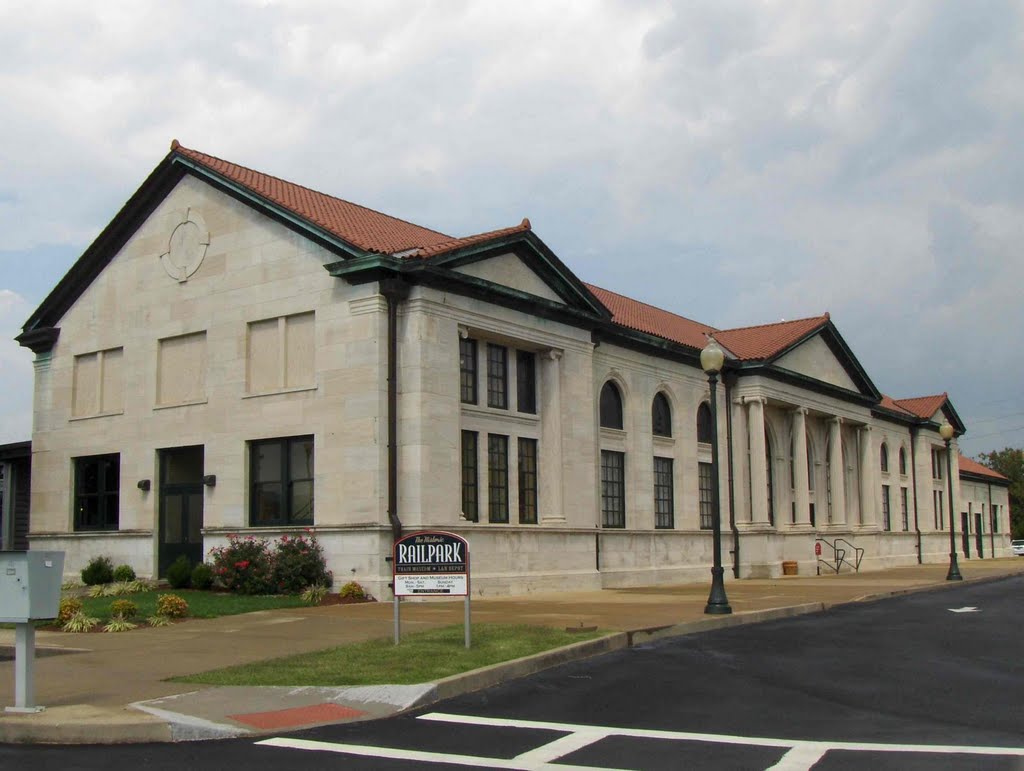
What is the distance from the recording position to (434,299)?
85.1 ft

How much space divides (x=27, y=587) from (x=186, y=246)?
2037 cm

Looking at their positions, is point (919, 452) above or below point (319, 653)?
above

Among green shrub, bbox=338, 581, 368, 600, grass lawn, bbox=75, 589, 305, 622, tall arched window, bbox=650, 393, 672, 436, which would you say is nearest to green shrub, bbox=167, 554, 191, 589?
grass lawn, bbox=75, 589, 305, 622

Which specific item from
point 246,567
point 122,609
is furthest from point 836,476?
point 122,609

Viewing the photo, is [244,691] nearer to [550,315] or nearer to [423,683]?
[423,683]

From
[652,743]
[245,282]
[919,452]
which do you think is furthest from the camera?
[919,452]

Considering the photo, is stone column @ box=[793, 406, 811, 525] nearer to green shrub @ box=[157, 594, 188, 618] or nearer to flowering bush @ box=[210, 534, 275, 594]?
flowering bush @ box=[210, 534, 275, 594]

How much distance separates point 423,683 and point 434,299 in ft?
50.1

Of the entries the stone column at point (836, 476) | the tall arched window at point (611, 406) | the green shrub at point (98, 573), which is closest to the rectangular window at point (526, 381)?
the tall arched window at point (611, 406)

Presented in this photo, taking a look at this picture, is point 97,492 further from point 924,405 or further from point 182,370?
point 924,405

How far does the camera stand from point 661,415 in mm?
37500

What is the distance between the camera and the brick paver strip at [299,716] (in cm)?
995

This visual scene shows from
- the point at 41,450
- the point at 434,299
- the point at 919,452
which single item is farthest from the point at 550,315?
the point at 919,452

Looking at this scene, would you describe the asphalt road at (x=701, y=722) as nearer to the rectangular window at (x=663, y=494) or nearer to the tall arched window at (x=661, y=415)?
the rectangular window at (x=663, y=494)
